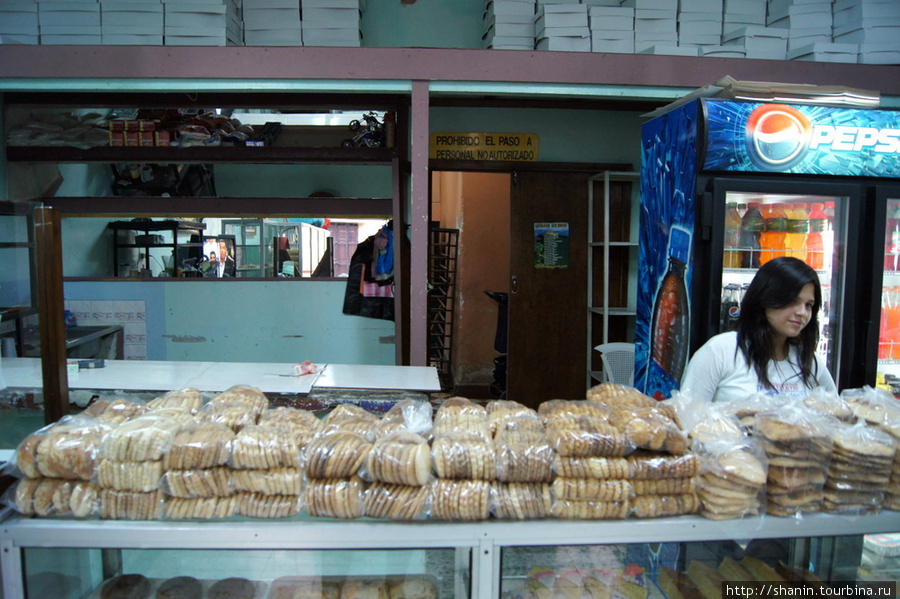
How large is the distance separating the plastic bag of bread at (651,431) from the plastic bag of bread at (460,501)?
15.2 inches

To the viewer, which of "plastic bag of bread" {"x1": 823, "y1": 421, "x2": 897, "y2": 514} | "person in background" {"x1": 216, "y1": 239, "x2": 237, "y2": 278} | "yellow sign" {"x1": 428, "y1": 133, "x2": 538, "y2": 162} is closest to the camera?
"plastic bag of bread" {"x1": 823, "y1": 421, "x2": 897, "y2": 514}

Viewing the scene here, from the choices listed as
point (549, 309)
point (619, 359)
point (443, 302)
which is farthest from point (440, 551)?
point (443, 302)

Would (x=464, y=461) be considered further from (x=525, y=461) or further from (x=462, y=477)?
(x=525, y=461)

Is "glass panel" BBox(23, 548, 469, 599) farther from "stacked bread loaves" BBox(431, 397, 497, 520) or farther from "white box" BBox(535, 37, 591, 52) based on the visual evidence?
"white box" BBox(535, 37, 591, 52)

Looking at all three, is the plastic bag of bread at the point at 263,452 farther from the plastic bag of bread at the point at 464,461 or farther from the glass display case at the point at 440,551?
the plastic bag of bread at the point at 464,461

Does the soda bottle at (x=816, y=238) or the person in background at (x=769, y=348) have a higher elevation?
the soda bottle at (x=816, y=238)

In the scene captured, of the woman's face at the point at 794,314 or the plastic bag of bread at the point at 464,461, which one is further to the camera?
the woman's face at the point at 794,314

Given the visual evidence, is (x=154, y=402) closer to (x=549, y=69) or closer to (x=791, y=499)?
(x=791, y=499)

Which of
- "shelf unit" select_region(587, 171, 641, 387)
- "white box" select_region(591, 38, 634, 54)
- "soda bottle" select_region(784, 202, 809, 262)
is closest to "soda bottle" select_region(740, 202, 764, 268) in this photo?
"soda bottle" select_region(784, 202, 809, 262)

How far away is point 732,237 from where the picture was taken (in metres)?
3.47

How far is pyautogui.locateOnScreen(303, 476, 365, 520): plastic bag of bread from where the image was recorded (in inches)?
54.0

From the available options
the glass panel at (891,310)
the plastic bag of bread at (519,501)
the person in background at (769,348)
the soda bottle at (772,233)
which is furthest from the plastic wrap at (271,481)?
the glass panel at (891,310)

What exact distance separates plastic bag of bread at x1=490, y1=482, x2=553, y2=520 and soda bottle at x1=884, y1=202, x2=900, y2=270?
10.5 ft

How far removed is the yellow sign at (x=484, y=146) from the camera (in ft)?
16.7
